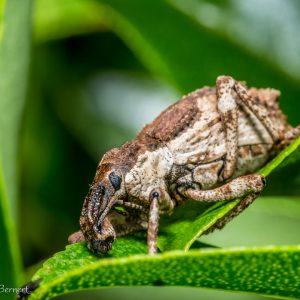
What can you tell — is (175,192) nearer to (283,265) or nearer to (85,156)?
(283,265)

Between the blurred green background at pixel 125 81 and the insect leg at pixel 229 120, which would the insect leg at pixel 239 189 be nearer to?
the blurred green background at pixel 125 81

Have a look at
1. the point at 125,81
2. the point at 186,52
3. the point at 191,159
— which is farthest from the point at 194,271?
the point at 125,81

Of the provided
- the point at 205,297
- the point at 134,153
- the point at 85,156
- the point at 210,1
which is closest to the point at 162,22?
the point at 210,1

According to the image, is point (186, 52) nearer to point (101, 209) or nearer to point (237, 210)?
point (237, 210)

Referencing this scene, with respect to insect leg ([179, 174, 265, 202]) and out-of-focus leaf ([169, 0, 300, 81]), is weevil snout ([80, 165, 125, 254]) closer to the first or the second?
insect leg ([179, 174, 265, 202])

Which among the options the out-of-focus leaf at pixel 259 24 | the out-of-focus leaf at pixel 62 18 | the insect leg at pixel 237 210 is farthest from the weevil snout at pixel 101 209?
the out-of-focus leaf at pixel 62 18

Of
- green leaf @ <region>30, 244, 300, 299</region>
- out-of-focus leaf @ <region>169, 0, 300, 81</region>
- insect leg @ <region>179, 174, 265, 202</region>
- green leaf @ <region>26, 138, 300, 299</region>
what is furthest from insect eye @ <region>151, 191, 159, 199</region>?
out-of-focus leaf @ <region>169, 0, 300, 81</region>
